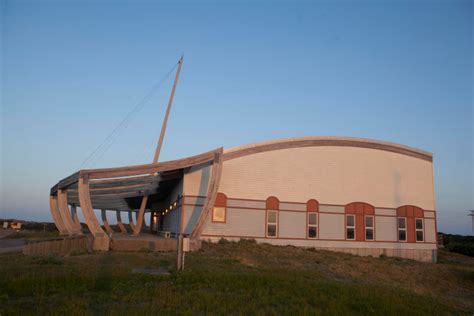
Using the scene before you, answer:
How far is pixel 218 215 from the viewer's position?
91.9ft

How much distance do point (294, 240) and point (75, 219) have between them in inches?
956

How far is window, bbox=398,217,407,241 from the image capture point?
105 ft

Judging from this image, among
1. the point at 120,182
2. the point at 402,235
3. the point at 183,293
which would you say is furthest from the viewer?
the point at 402,235

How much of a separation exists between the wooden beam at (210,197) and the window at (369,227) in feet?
42.5

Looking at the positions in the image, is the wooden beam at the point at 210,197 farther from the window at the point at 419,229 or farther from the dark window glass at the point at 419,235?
the dark window glass at the point at 419,235

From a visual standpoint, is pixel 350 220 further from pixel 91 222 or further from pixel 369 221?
pixel 91 222

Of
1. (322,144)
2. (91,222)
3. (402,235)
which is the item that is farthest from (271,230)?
(91,222)

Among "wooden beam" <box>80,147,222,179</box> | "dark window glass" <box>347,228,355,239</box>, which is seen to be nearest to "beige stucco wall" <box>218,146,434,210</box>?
"dark window glass" <box>347,228,355,239</box>

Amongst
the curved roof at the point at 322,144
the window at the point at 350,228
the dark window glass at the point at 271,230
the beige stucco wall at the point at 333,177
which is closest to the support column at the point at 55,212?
the beige stucco wall at the point at 333,177

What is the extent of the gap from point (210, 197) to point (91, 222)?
6.32 metres

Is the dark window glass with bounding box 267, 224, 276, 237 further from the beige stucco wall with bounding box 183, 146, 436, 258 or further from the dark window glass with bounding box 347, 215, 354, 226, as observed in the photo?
the dark window glass with bounding box 347, 215, 354, 226

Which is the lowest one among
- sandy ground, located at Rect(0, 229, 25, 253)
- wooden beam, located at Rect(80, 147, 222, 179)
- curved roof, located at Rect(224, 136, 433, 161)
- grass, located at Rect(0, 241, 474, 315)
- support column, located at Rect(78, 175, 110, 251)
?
grass, located at Rect(0, 241, 474, 315)

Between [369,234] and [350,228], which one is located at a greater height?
[350,228]

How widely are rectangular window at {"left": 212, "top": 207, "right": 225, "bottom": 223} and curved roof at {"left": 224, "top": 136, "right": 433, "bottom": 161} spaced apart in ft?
11.1
